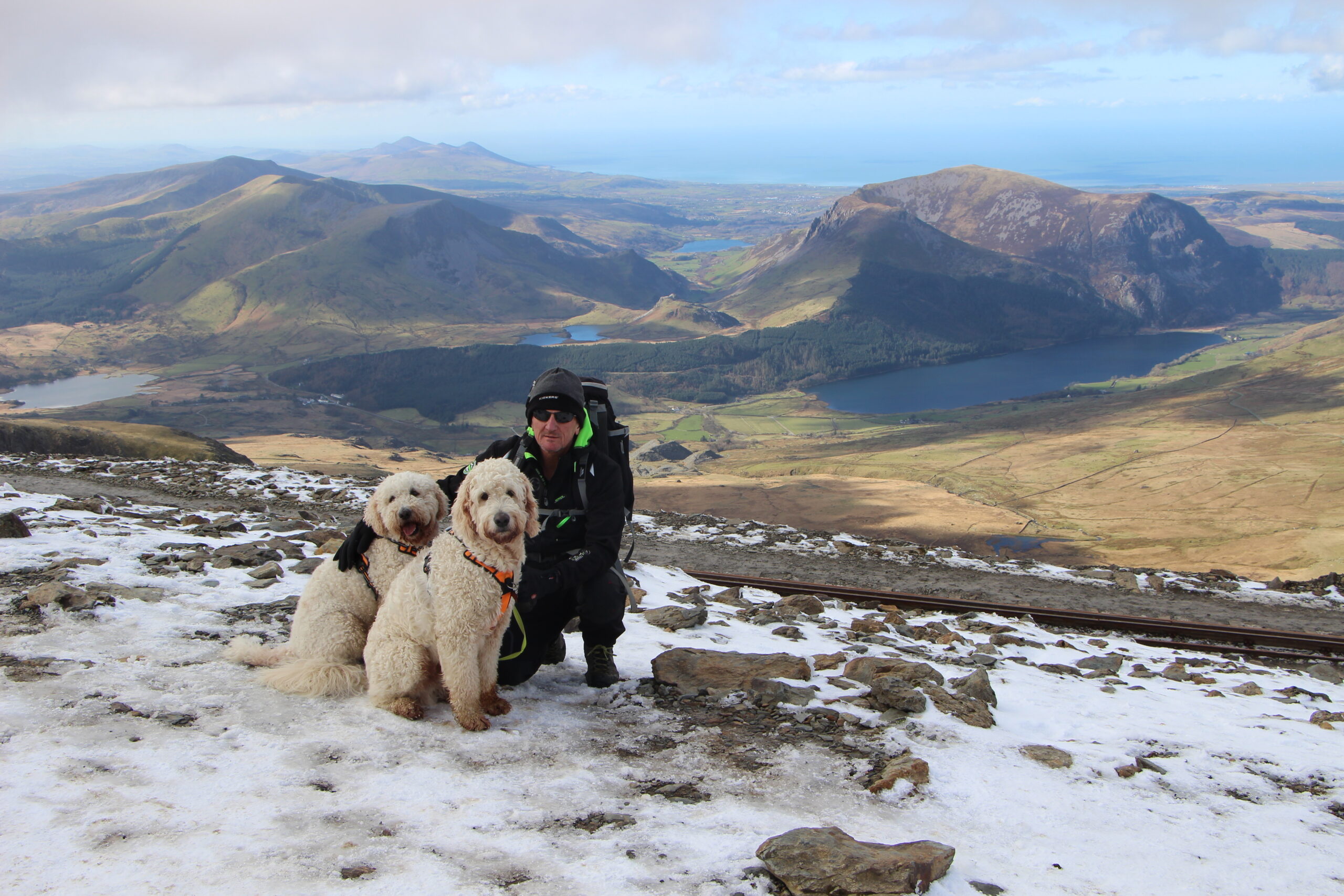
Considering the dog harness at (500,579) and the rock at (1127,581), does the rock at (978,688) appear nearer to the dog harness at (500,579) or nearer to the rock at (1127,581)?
the dog harness at (500,579)

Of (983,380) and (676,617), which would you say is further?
(983,380)

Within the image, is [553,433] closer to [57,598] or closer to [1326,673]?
[57,598]

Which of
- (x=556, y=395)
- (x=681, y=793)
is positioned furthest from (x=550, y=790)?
(x=556, y=395)

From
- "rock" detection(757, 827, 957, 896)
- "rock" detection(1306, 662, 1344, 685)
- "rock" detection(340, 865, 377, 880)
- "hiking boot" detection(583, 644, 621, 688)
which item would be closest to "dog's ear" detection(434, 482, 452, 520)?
"hiking boot" detection(583, 644, 621, 688)

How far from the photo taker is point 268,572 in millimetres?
9195

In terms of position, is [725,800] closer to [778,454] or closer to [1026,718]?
[1026,718]

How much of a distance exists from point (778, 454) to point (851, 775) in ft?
300

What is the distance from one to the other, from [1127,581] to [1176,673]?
10.00 metres

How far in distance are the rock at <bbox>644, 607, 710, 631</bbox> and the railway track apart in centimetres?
445

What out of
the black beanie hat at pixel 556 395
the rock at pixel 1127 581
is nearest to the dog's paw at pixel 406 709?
the black beanie hat at pixel 556 395

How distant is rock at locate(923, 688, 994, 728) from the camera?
6.62m

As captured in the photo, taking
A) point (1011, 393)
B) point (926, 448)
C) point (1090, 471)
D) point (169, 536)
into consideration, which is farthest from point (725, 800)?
point (1011, 393)

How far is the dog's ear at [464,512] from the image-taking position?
540 cm

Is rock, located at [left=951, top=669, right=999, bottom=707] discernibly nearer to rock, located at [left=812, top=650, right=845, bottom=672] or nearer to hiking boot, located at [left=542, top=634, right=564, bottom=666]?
rock, located at [left=812, top=650, right=845, bottom=672]
